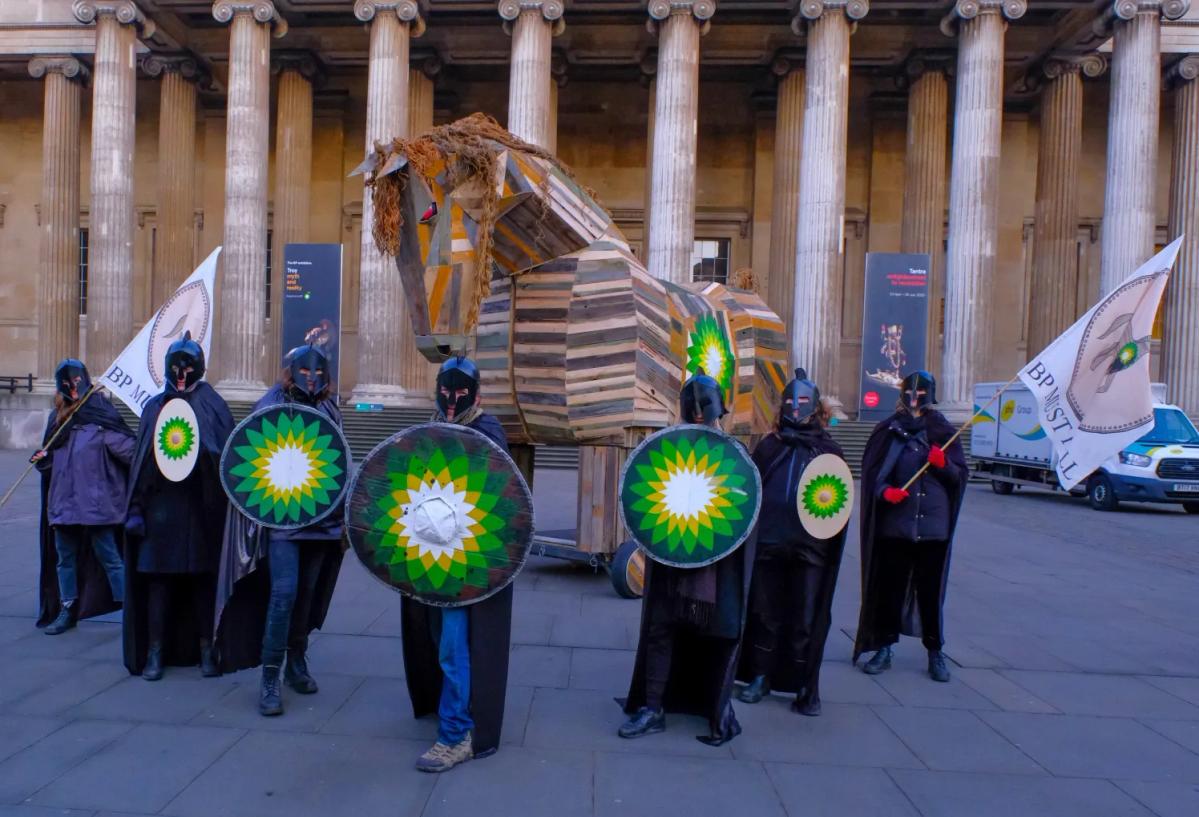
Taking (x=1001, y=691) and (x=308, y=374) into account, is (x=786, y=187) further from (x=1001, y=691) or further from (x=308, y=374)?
(x=308, y=374)

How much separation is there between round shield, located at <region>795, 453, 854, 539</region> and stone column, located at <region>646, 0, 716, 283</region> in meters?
15.3

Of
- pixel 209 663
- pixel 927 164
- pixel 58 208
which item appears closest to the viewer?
pixel 209 663

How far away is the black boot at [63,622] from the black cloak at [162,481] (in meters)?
1.20

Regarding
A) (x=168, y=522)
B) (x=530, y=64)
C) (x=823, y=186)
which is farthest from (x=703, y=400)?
(x=530, y=64)

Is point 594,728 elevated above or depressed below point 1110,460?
below

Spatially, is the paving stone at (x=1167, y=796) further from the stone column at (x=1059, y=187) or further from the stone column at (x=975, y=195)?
the stone column at (x=1059, y=187)

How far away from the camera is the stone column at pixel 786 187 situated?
2241cm

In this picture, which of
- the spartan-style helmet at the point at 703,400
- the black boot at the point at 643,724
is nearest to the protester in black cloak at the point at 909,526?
the spartan-style helmet at the point at 703,400

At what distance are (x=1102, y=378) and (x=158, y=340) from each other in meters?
5.90

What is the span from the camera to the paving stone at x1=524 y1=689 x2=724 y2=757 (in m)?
4.08

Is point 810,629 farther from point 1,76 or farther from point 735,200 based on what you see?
point 1,76

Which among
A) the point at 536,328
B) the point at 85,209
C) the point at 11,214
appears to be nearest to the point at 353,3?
the point at 85,209

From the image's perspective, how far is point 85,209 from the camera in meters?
26.3

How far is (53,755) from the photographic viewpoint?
150 inches
